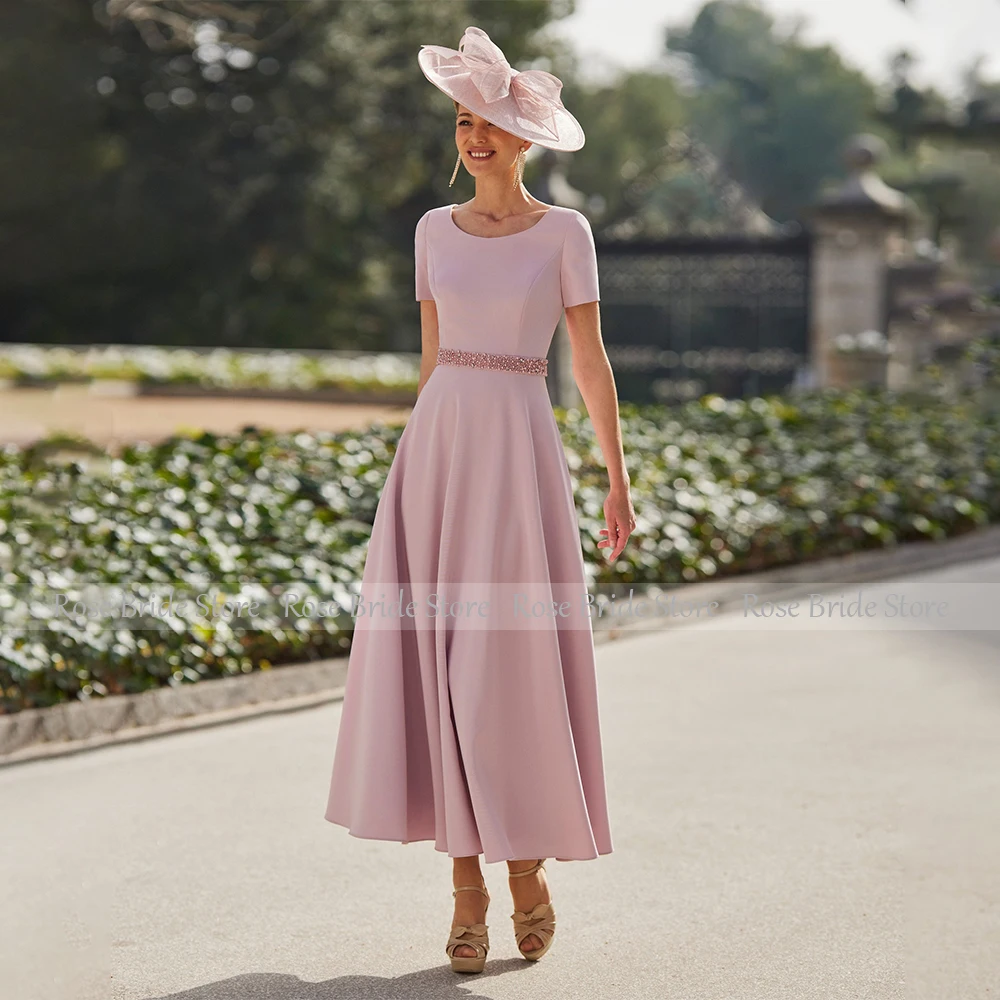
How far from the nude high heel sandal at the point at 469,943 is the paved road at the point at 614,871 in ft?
0.11

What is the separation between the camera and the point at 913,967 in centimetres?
334

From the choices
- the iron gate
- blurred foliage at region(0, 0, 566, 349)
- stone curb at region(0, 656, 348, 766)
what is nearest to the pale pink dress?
stone curb at region(0, 656, 348, 766)

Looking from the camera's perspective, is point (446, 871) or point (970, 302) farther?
point (970, 302)

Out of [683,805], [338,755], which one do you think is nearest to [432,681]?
→ [338,755]

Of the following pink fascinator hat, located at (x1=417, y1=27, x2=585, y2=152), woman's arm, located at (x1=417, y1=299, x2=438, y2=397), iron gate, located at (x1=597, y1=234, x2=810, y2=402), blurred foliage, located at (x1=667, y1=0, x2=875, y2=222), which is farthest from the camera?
blurred foliage, located at (x1=667, y1=0, x2=875, y2=222)

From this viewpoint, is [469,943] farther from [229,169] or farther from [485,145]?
[229,169]

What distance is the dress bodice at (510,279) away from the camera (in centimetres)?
332

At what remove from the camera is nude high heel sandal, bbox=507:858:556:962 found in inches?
133

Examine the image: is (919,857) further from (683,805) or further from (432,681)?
Result: (432,681)

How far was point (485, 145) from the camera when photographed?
131 inches

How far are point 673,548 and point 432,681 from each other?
17.0 feet

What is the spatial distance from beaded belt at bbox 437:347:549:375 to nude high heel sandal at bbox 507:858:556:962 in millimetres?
1139

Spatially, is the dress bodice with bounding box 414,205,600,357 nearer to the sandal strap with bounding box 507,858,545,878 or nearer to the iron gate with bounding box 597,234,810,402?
the sandal strap with bounding box 507,858,545,878

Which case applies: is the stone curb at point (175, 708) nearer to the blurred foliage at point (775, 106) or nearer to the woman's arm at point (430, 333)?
the woman's arm at point (430, 333)
